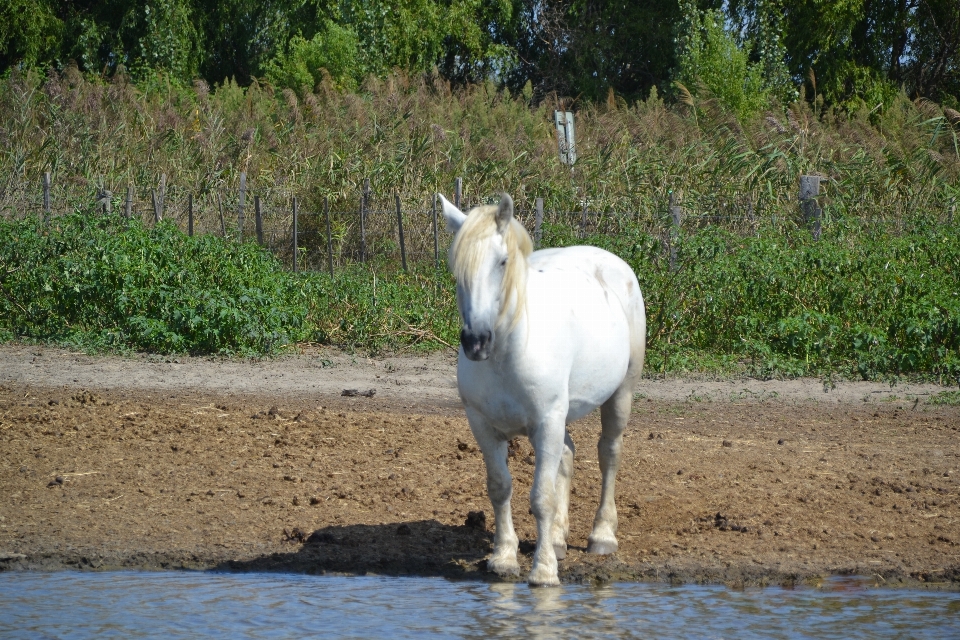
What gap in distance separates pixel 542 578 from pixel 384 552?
96 centimetres

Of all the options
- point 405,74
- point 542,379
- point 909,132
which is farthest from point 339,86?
point 542,379

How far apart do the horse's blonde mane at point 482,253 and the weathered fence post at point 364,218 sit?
35.6ft

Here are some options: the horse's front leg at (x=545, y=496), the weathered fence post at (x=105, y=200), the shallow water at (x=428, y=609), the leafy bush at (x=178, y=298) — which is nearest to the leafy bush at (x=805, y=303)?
the leafy bush at (x=178, y=298)

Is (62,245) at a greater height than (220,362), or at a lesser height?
greater

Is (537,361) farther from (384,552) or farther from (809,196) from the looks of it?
(809,196)

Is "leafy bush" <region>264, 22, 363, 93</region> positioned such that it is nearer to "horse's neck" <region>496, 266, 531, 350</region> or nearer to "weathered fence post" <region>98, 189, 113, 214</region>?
"weathered fence post" <region>98, 189, 113, 214</region>

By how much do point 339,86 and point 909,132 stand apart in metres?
13.1

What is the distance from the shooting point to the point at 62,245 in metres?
11.9

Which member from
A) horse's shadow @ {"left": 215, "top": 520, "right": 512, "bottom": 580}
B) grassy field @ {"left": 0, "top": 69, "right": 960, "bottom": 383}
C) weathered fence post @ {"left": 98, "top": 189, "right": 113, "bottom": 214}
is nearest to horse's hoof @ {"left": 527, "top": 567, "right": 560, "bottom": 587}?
horse's shadow @ {"left": 215, "top": 520, "right": 512, "bottom": 580}

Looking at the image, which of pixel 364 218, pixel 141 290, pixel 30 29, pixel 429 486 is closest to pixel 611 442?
pixel 429 486

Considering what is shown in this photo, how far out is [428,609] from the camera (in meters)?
4.98

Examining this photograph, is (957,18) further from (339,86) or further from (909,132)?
(339,86)

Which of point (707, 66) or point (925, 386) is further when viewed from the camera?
point (707, 66)

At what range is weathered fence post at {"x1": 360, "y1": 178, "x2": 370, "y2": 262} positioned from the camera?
618 inches
